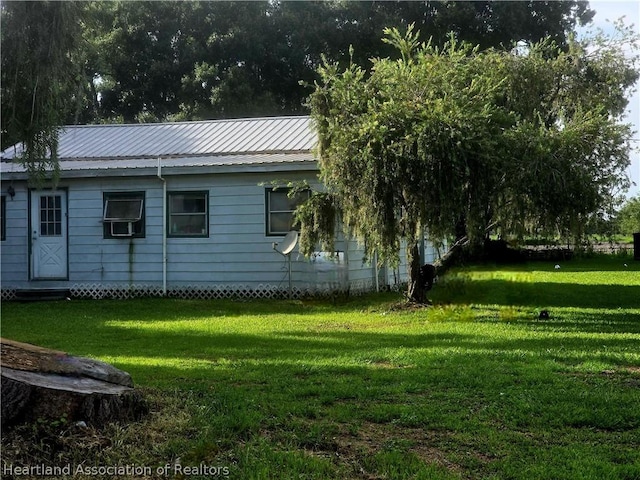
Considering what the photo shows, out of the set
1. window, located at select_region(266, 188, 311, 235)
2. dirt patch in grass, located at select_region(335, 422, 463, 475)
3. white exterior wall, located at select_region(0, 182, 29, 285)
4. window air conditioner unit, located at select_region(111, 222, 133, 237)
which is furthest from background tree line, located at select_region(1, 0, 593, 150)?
dirt patch in grass, located at select_region(335, 422, 463, 475)

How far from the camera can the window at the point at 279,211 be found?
14312 mm

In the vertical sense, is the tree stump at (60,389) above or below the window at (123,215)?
below

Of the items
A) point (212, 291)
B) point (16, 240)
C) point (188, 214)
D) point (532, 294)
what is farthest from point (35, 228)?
point (532, 294)

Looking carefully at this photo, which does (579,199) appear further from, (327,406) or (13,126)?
(13,126)

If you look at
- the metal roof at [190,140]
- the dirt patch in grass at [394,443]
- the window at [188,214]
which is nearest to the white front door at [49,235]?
the metal roof at [190,140]

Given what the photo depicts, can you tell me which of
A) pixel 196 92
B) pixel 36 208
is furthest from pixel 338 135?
pixel 196 92

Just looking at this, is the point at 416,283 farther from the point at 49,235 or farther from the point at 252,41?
the point at 252,41

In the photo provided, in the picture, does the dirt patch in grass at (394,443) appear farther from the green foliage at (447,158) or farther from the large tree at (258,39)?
the large tree at (258,39)

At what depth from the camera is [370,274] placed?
50.4ft

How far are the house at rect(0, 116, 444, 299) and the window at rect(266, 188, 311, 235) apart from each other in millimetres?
20

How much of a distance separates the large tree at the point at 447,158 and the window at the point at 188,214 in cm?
424

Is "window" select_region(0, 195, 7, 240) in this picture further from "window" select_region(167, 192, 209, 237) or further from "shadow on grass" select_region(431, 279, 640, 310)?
"shadow on grass" select_region(431, 279, 640, 310)

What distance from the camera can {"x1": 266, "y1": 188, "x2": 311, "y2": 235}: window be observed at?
47.0ft

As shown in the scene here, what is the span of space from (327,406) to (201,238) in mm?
9818
